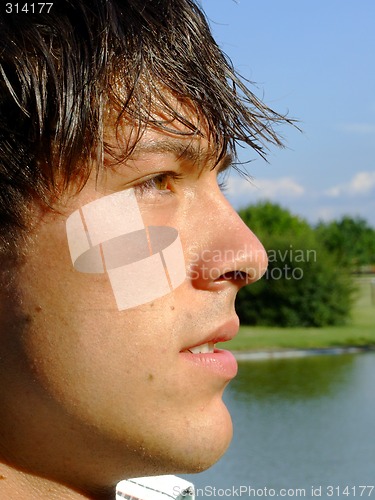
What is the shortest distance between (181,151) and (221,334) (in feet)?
1.03

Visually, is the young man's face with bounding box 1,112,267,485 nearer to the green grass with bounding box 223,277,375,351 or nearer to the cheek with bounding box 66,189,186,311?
the cheek with bounding box 66,189,186,311

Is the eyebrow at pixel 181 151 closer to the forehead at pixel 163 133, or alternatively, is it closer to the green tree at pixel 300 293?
the forehead at pixel 163 133

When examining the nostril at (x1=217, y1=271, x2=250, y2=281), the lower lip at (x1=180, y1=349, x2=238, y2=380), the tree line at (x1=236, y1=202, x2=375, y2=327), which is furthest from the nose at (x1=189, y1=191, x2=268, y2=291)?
the tree line at (x1=236, y1=202, x2=375, y2=327)

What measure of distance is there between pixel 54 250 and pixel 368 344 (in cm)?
1159

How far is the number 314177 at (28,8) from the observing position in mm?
1301

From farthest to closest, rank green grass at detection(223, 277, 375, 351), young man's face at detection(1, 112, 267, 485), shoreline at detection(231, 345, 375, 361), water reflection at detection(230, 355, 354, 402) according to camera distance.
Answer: green grass at detection(223, 277, 375, 351) → shoreline at detection(231, 345, 375, 361) → water reflection at detection(230, 355, 354, 402) → young man's face at detection(1, 112, 267, 485)

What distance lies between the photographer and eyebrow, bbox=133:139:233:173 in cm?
128

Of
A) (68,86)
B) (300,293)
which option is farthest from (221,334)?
(300,293)

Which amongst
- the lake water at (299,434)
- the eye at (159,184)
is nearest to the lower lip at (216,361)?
the eye at (159,184)

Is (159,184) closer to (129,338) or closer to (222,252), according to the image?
(222,252)

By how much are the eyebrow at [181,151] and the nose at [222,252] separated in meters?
0.07

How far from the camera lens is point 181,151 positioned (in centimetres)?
132

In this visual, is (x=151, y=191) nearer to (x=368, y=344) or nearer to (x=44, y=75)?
(x=44, y=75)

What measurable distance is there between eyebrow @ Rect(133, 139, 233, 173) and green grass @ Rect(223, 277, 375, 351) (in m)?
10.5
